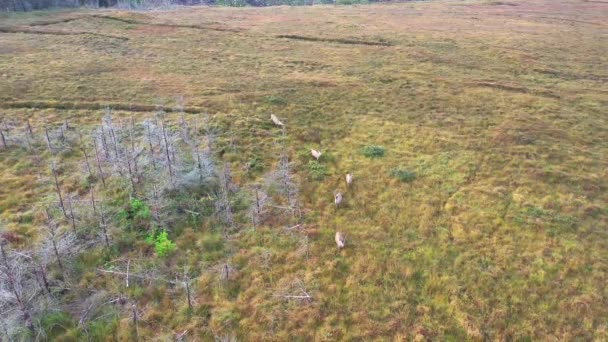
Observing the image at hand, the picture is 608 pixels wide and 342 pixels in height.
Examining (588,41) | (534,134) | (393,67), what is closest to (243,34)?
(393,67)

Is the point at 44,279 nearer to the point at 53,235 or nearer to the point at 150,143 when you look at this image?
the point at 53,235

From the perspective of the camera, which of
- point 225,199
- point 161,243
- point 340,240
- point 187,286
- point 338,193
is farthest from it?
point 338,193

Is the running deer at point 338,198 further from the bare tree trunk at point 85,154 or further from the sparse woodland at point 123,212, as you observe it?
the bare tree trunk at point 85,154

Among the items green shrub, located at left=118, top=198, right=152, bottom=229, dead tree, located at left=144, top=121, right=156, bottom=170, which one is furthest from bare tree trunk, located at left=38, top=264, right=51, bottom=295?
dead tree, located at left=144, top=121, right=156, bottom=170

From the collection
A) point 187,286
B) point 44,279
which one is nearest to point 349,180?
point 187,286

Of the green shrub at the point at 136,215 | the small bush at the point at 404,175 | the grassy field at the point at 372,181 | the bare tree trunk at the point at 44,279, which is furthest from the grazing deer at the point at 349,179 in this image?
the bare tree trunk at the point at 44,279

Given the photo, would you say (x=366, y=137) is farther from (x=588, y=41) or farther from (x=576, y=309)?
(x=588, y=41)

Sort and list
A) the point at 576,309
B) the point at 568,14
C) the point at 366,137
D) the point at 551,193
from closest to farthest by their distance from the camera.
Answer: the point at 576,309
the point at 551,193
the point at 366,137
the point at 568,14
